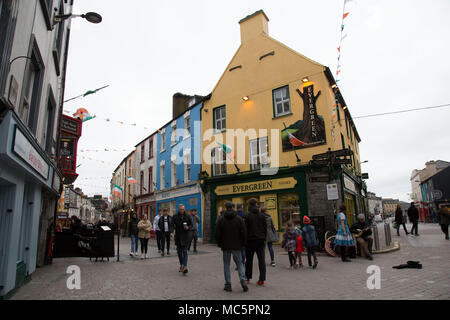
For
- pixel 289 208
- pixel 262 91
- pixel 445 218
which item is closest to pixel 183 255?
pixel 289 208

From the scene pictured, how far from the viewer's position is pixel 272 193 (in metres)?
14.4

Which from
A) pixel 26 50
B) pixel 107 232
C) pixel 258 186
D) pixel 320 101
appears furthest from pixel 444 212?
pixel 26 50

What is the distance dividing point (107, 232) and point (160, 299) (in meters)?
6.06

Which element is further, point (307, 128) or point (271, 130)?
point (271, 130)

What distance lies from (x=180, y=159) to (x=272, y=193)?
8987 millimetres

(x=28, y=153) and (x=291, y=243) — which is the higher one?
(x=28, y=153)

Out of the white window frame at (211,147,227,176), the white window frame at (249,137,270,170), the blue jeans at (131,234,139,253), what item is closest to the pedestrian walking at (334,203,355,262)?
the white window frame at (249,137,270,170)

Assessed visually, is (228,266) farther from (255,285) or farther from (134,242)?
(134,242)

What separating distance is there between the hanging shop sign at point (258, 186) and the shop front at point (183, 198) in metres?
2.10

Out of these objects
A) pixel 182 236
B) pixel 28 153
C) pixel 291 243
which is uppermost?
pixel 28 153

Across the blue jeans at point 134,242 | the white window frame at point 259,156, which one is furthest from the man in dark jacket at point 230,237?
the white window frame at point 259,156

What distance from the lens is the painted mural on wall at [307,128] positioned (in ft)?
43.9

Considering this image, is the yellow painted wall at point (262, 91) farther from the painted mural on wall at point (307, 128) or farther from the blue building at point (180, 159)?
the blue building at point (180, 159)
